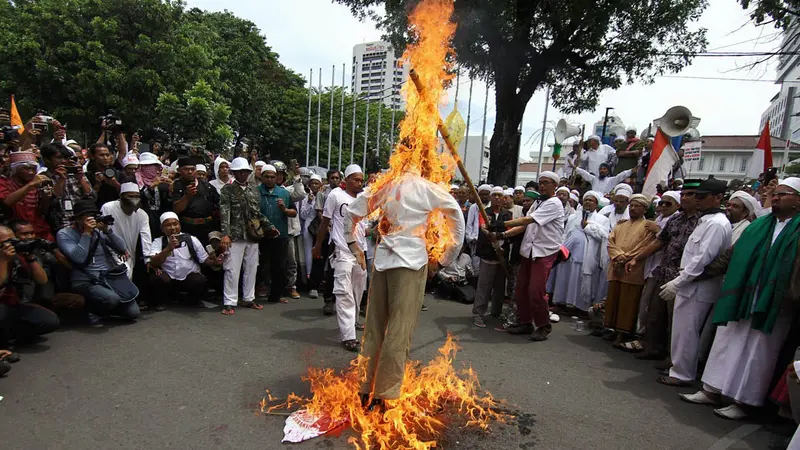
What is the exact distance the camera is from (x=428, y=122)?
404 cm

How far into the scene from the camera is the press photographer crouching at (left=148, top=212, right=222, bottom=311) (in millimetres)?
6250

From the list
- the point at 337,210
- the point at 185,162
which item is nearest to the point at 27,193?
the point at 185,162

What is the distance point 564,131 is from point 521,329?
9.39 meters

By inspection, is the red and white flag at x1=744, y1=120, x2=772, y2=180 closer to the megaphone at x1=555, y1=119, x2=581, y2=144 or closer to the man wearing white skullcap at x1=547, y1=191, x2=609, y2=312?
the man wearing white skullcap at x1=547, y1=191, x2=609, y2=312

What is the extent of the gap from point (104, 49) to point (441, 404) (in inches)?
895

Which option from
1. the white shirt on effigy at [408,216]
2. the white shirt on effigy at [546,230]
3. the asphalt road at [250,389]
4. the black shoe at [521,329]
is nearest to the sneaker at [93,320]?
the asphalt road at [250,389]

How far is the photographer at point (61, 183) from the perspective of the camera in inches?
220

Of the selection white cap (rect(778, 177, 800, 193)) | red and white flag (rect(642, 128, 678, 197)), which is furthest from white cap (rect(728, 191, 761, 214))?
red and white flag (rect(642, 128, 678, 197))

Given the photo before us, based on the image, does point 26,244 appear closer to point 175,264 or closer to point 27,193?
point 27,193

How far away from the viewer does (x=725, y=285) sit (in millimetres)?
4398

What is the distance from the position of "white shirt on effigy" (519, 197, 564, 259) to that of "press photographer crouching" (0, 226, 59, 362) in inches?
232

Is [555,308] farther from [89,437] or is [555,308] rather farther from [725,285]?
[89,437]

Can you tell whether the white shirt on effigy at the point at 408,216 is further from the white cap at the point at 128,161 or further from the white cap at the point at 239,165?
the white cap at the point at 128,161

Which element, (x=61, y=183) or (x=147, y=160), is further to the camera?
(x=147, y=160)
